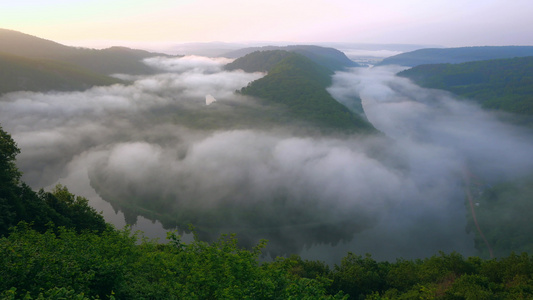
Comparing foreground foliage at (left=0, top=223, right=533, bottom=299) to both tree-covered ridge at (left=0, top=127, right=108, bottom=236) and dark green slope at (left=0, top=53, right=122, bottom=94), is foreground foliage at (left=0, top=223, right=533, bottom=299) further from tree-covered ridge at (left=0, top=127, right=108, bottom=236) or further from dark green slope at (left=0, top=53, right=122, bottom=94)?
dark green slope at (left=0, top=53, right=122, bottom=94)

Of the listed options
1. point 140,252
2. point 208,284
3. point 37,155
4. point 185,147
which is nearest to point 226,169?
point 185,147

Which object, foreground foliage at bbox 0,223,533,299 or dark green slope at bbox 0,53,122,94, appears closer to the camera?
foreground foliage at bbox 0,223,533,299

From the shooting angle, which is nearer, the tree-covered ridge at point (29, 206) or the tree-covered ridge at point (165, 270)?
the tree-covered ridge at point (165, 270)

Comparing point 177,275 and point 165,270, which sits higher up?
point 165,270

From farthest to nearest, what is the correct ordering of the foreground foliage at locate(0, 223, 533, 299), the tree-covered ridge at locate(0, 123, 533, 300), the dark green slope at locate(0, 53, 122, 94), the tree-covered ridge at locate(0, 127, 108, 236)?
the dark green slope at locate(0, 53, 122, 94), the tree-covered ridge at locate(0, 127, 108, 236), the tree-covered ridge at locate(0, 123, 533, 300), the foreground foliage at locate(0, 223, 533, 299)

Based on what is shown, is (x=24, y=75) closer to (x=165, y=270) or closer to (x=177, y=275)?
(x=165, y=270)

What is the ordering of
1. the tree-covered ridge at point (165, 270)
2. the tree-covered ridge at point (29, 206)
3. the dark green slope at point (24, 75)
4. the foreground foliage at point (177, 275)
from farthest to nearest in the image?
the dark green slope at point (24, 75) < the tree-covered ridge at point (29, 206) < the tree-covered ridge at point (165, 270) < the foreground foliage at point (177, 275)

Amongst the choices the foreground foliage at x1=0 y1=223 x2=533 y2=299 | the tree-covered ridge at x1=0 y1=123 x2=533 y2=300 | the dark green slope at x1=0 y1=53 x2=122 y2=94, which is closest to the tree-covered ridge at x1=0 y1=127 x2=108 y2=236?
the tree-covered ridge at x1=0 y1=123 x2=533 y2=300

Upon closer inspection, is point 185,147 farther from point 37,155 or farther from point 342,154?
point 342,154

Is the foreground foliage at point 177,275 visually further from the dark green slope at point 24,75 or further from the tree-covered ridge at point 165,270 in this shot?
the dark green slope at point 24,75

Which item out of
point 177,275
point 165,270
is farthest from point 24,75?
point 177,275

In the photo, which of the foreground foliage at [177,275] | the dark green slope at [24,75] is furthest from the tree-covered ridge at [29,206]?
the dark green slope at [24,75]
